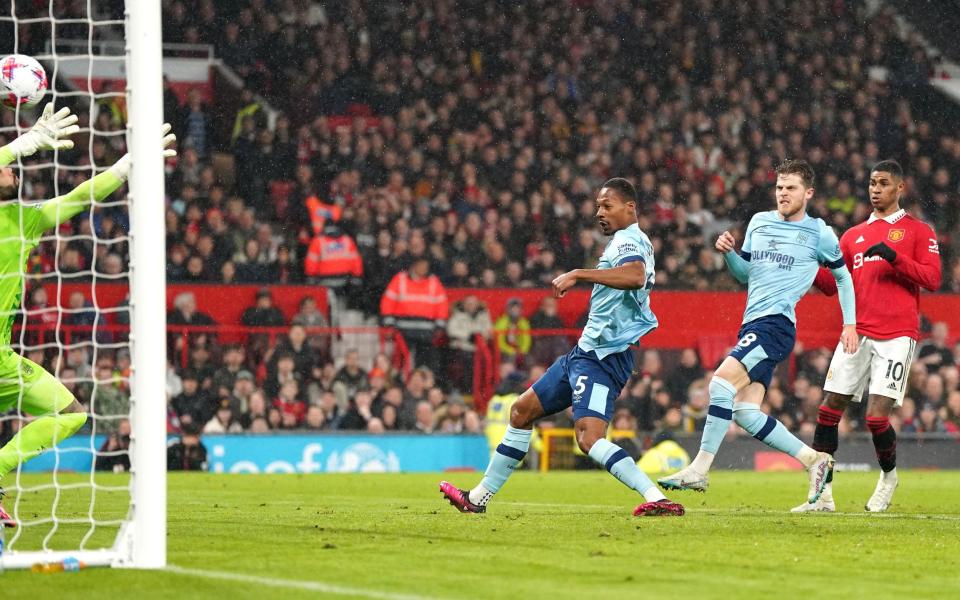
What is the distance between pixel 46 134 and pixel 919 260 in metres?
6.25

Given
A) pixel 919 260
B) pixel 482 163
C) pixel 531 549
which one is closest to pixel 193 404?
pixel 482 163

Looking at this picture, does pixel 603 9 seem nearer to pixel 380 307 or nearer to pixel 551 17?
pixel 551 17

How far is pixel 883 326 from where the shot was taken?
1069cm

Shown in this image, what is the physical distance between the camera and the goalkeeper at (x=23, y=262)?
7.63m

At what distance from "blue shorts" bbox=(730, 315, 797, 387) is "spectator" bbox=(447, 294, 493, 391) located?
9.81 m

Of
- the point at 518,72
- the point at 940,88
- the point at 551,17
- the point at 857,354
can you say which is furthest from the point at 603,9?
the point at 857,354

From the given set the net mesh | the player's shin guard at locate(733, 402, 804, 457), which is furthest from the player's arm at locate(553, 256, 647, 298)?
the net mesh

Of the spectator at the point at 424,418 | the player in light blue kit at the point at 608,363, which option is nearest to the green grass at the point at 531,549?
the player in light blue kit at the point at 608,363

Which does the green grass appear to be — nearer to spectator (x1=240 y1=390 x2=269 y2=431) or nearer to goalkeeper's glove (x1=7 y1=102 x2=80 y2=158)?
goalkeeper's glove (x1=7 y1=102 x2=80 y2=158)

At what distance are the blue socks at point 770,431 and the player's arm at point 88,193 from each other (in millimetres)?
4418

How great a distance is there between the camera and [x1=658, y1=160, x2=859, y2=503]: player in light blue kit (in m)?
9.87

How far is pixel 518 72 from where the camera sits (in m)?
25.7

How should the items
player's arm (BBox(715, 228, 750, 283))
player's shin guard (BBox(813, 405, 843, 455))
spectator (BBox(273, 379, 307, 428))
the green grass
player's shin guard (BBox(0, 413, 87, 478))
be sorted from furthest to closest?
spectator (BBox(273, 379, 307, 428))
player's shin guard (BBox(813, 405, 843, 455))
player's arm (BBox(715, 228, 750, 283))
player's shin guard (BBox(0, 413, 87, 478))
the green grass

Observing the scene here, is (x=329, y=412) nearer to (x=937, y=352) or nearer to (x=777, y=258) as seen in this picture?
(x=937, y=352)
